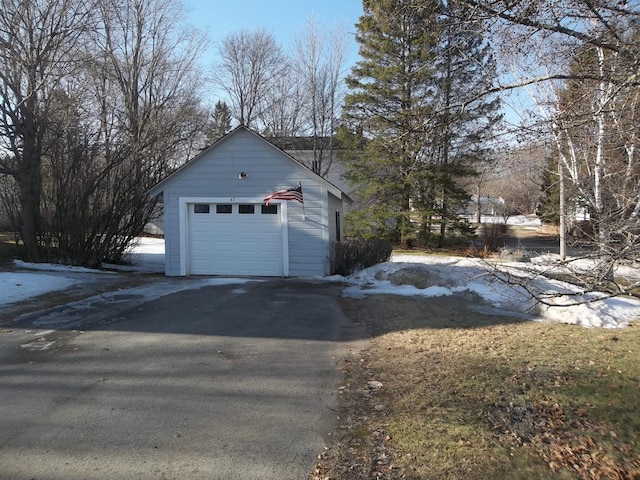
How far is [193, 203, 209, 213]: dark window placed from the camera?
14.4 metres

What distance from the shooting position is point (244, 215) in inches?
561

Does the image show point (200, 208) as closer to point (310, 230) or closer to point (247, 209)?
point (247, 209)

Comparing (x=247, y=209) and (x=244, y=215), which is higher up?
(x=247, y=209)

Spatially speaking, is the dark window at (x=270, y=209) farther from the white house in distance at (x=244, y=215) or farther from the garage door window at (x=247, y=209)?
the garage door window at (x=247, y=209)

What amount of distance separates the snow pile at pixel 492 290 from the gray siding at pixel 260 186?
158cm

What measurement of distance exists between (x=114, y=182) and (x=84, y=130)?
76.6 inches

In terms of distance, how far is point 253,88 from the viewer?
38.2m

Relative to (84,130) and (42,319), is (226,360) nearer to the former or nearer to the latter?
(42,319)

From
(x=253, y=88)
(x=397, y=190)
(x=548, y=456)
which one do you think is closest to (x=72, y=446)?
(x=548, y=456)

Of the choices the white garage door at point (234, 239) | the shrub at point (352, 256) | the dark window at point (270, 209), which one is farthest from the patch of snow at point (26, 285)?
the shrub at point (352, 256)

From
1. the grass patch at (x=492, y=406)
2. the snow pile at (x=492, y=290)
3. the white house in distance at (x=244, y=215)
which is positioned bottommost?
the grass patch at (x=492, y=406)

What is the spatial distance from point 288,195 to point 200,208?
2877 millimetres

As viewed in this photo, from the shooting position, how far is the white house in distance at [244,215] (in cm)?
1405

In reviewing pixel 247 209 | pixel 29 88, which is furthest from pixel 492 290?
pixel 29 88
